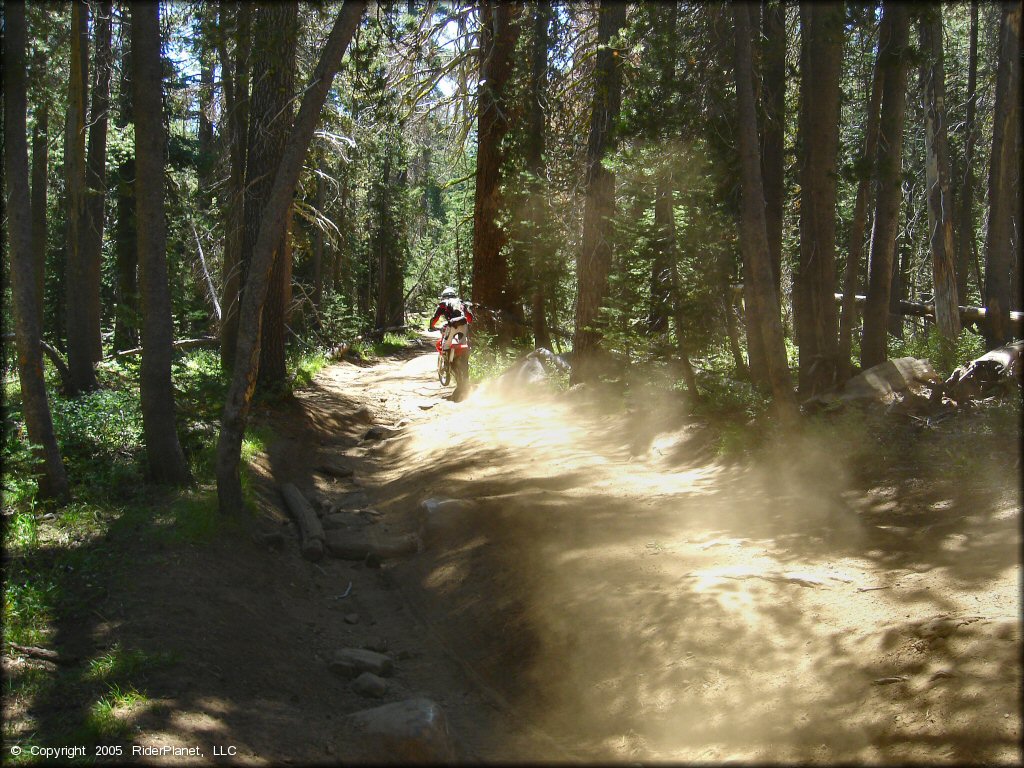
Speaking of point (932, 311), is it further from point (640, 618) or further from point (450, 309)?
point (640, 618)

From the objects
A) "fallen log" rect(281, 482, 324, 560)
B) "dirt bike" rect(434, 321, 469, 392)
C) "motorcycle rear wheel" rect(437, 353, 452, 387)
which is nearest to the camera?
"fallen log" rect(281, 482, 324, 560)

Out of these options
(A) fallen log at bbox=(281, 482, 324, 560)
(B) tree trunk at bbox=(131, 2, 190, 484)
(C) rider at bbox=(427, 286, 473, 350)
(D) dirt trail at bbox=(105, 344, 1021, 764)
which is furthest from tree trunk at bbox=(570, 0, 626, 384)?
(B) tree trunk at bbox=(131, 2, 190, 484)

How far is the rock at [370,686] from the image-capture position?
571cm

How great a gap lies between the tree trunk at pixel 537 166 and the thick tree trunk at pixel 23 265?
25.5ft

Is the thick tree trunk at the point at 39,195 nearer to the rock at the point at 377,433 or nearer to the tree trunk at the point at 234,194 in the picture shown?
the tree trunk at the point at 234,194

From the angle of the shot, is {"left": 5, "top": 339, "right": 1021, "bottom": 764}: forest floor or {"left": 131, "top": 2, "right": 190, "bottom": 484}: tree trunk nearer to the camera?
{"left": 5, "top": 339, "right": 1021, "bottom": 764}: forest floor

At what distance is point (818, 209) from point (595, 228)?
16.7ft

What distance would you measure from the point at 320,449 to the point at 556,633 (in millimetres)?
7903

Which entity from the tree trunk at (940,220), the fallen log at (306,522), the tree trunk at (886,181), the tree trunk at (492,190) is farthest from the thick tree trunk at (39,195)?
the tree trunk at (940,220)

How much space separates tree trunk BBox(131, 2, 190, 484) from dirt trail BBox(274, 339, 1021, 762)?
289 cm

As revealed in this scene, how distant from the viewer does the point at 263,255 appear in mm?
8047

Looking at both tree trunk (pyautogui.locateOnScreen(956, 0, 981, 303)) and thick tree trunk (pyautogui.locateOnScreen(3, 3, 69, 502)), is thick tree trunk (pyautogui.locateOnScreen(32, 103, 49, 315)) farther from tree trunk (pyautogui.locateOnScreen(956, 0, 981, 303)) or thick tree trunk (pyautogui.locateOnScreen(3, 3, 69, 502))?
tree trunk (pyautogui.locateOnScreen(956, 0, 981, 303))

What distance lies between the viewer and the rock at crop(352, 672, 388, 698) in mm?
5711

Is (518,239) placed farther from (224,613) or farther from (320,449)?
(224,613)
